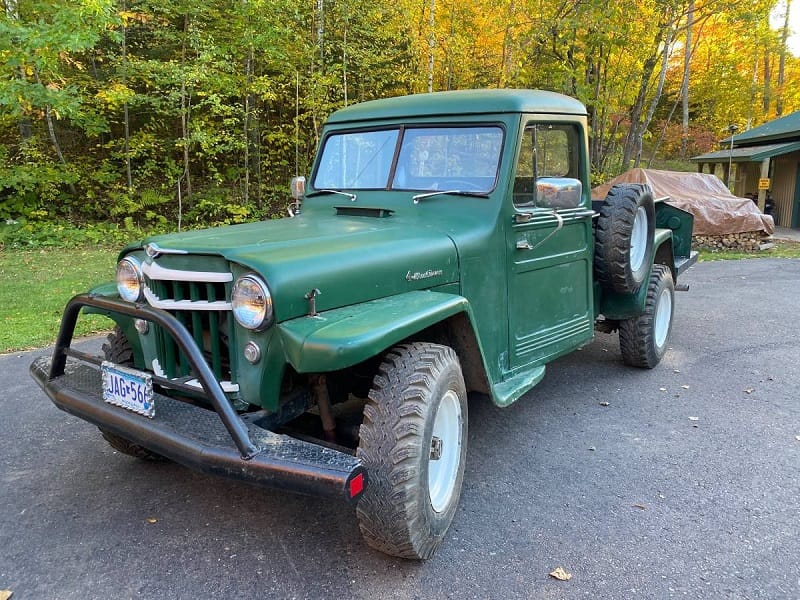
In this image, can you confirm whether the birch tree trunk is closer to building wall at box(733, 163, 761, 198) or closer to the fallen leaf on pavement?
building wall at box(733, 163, 761, 198)

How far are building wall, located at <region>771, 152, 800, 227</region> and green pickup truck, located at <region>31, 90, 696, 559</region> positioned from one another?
17273 millimetres

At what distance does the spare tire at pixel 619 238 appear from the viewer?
4109mm

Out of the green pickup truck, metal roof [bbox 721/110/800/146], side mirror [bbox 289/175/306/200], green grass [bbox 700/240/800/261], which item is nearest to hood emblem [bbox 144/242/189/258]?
the green pickup truck

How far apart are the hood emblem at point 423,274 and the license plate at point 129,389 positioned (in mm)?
1183

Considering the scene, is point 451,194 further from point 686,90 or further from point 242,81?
point 686,90

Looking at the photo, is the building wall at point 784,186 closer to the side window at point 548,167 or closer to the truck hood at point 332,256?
the side window at point 548,167

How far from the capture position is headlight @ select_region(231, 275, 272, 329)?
2.22 metres

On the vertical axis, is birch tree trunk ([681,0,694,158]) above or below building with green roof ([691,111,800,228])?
above

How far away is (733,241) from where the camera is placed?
12922mm

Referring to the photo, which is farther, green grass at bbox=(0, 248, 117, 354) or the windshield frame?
green grass at bbox=(0, 248, 117, 354)

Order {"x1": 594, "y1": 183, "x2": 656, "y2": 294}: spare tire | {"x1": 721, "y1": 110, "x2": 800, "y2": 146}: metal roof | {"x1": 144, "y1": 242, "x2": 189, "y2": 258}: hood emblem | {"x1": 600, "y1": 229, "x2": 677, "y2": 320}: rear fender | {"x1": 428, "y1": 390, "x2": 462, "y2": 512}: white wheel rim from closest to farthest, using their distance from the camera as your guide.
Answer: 1. {"x1": 144, "y1": 242, "x2": 189, "y2": 258}: hood emblem
2. {"x1": 428, "y1": 390, "x2": 462, "y2": 512}: white wheel rim
3. {"x1": 594, "y1": 183, "x2": 656, "y2": 294}: spare tire
4. {"x1": 600, "y1": 229, "x2": 677, "y2": 320}: rear fender
5. {"x1": 721, "y1": 110, "x2": 800, "y2": 146}: metal roof

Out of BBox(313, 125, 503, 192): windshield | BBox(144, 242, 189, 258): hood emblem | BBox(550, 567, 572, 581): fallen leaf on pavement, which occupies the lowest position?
BBox(550, 567, 572, 581): fallen leaf on pavement

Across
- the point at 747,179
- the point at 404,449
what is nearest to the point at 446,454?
the point at 404,449

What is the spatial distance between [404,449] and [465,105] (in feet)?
6.85
